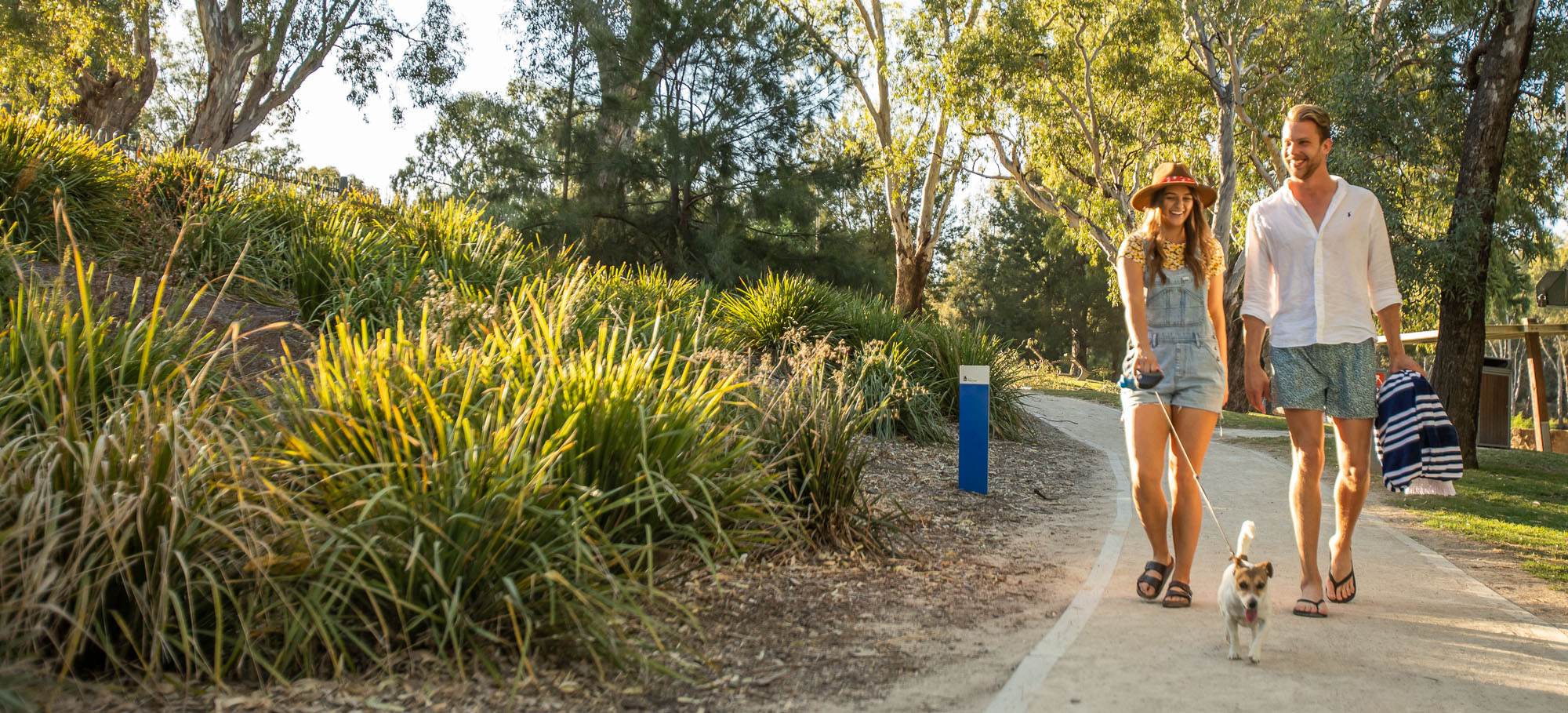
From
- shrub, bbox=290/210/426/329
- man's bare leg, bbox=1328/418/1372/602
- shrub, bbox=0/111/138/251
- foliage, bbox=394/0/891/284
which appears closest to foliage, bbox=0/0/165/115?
foliage, bbox=394/0/891/284

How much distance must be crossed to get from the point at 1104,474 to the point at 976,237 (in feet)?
173

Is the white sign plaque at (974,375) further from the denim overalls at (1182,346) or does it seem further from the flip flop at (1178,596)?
the flip flop at (1178,596)

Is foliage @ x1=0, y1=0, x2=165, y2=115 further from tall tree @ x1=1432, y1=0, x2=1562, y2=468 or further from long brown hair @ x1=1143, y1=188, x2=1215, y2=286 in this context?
tall tree @ x1=1432, y1=0, x2=1562, y2=468

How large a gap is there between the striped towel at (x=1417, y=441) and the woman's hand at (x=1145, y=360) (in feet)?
3.26

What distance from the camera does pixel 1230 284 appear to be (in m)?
22.7

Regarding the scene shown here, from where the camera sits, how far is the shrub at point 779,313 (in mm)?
12023

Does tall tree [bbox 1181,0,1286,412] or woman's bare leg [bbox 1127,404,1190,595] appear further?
tall tree [bbox 1181,0,1286,412]

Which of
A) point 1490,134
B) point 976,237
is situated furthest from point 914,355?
point 976,237

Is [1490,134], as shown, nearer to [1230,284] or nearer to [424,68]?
[1230,284]

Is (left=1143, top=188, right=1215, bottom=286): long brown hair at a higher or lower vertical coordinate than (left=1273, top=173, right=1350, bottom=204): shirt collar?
lower

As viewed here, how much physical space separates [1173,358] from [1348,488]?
3.10 feet

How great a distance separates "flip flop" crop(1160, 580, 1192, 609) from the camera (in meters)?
4.66

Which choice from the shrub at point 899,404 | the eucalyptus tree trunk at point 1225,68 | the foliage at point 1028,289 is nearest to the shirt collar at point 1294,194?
the shrub at point 899,404

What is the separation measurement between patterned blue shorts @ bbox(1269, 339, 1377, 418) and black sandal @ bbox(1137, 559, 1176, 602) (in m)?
0.91
